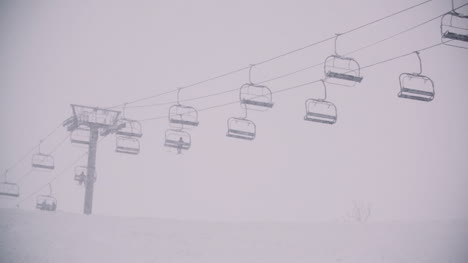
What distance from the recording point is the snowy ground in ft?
58.0

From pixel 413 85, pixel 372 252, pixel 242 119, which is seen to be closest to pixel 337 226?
pixel 372 252

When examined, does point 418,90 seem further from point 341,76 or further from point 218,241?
point 218,241

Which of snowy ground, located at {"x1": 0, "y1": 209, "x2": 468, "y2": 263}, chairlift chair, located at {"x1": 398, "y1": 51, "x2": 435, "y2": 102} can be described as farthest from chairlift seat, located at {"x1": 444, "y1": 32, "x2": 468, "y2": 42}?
snowy ground, located at {"x1": 0, "y1": 209, "x2": 468, "y2": 263}

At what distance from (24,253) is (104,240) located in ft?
9.77

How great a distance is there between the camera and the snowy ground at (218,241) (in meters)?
17.7

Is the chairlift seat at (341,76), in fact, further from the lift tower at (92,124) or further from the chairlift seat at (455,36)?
the lift tower at (92,124)

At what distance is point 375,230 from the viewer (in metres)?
21.2

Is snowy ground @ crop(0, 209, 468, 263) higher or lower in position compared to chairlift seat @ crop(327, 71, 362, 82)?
lower

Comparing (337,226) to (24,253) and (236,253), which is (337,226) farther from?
(24,253)

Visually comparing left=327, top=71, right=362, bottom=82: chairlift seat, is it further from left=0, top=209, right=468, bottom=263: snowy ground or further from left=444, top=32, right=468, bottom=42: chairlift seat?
left=0, top=209, right=468, bottom=263: snowy ground

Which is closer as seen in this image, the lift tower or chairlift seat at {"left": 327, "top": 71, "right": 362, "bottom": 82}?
chairlift seat at {"left": 327, "top": 71, "right": 362, "bottom": 82}

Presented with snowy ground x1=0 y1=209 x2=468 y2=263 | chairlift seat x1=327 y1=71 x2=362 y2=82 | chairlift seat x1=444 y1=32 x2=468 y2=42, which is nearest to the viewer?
chairlift seat x1=444 y1=32 x2=468 y2=42

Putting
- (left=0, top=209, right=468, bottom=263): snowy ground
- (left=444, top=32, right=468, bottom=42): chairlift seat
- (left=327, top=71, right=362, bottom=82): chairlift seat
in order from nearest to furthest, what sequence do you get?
(left=444, top=32, right=468, bottom=42): chairlift seat → (left=327, top=71, right=362, bottom=82): chairlift seat → (left=0, top=209, right=468, bottom=263): snowy ground

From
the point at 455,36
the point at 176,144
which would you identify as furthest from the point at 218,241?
the point at 455,36
